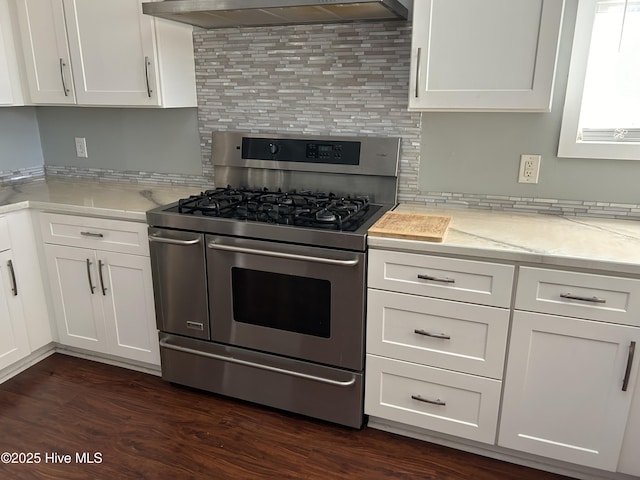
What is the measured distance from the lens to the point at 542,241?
1.74 metres

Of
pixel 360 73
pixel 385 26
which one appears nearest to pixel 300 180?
pixel 360 73

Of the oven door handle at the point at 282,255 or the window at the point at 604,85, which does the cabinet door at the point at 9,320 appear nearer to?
the oven door handle at the point at 282,255

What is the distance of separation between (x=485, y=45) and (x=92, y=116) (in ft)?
7.40

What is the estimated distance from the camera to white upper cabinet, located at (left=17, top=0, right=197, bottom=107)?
7.50ft

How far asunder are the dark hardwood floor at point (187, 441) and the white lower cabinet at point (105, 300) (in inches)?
8.2

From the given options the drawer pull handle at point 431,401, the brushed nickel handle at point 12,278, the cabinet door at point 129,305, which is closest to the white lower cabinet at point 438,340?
the drawer pull handle at point 431,401

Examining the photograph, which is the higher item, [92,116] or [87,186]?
[92,116]

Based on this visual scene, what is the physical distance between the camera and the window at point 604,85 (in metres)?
1.90

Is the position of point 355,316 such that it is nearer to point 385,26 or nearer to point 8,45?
point 385,26

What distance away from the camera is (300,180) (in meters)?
2.45

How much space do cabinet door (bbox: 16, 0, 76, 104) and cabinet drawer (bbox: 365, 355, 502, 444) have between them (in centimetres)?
207

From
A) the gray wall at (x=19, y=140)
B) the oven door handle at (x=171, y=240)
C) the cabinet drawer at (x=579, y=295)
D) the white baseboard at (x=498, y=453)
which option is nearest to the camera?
the cabinet drawer at (x=579, y=295)

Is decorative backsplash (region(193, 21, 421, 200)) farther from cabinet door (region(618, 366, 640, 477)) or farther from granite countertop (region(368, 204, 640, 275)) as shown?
cabinet door (region(618, 366, 640, 477))

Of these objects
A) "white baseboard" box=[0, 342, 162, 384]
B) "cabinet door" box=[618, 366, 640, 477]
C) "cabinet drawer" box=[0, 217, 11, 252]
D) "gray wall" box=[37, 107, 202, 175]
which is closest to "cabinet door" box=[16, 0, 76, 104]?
"gray wall" box=[37, 107, 202, 175]
